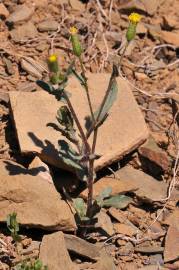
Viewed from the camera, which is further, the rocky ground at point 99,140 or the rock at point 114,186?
the rock at point 114,186

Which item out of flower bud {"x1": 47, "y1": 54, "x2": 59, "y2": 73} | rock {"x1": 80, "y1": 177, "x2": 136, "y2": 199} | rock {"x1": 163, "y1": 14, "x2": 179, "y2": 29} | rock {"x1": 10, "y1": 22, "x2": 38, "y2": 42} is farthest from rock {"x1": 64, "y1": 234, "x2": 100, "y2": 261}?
rock {"x1": 163, "y1": 14, "x2": 179, "y2": 29}

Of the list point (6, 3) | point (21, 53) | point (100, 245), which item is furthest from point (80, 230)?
point (6, 3)

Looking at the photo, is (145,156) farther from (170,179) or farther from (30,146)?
(30,146)

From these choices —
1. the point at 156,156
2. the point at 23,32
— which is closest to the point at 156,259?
the point at 156,156

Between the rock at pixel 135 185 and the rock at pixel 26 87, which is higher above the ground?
the rock at pixel 26 87

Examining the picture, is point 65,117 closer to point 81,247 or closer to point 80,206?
point 80,206

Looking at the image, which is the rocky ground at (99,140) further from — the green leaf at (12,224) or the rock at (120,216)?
the green leaf at (12,224)

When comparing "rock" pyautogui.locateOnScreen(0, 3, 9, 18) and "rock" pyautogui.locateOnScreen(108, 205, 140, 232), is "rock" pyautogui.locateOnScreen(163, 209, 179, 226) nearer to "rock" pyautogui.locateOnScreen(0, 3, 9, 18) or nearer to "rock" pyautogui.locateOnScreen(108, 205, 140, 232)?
→ "rock" pyautogui.locateOnScreen(108, 205, 140, 232)

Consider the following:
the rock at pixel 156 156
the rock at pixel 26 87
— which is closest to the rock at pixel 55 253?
the rock at pixel 156 156
